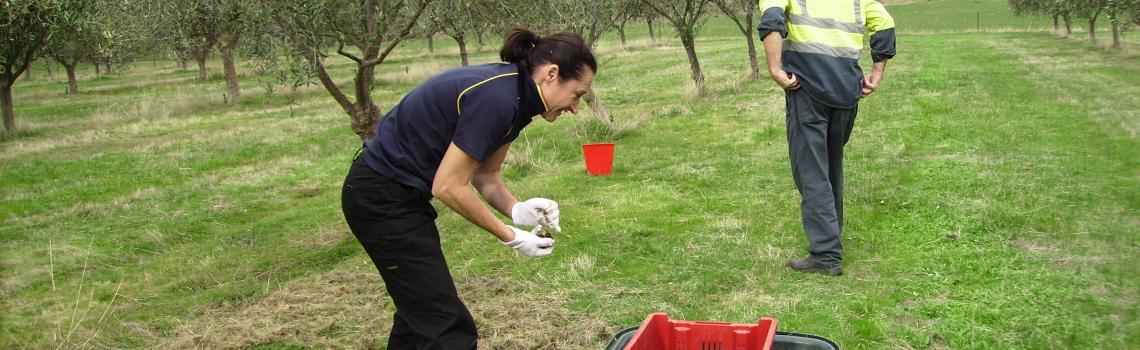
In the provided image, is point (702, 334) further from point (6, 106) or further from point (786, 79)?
point (6, 106)

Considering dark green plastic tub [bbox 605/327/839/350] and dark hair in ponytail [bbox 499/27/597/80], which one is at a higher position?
dark hair in ponytail [bbox 499/27/597/80]

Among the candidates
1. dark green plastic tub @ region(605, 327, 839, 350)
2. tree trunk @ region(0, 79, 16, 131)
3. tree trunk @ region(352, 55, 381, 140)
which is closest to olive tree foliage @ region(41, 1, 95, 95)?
tree trunk @ region(0, 79, 16, 131)

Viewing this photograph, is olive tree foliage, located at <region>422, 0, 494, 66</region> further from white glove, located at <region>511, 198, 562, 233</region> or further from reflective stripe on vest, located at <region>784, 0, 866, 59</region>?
white glove, located at <region>511, 198, 562, 233</region>

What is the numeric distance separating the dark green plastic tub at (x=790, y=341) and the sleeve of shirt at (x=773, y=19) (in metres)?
1.98

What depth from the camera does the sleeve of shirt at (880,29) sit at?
5.14m

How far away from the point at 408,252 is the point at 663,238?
339cm

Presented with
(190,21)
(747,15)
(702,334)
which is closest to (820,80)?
(702,334)

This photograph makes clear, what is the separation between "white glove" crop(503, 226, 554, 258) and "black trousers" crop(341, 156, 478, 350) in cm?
28

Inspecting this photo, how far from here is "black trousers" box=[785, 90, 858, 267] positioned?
5.08m

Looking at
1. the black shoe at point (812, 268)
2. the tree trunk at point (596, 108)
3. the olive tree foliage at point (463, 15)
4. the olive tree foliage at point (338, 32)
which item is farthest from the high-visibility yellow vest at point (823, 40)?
the tree trunk at point (596, 108)

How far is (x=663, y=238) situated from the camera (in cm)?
633

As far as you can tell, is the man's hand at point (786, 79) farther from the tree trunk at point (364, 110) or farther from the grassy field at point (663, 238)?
the tree trunk at point (364, 110)

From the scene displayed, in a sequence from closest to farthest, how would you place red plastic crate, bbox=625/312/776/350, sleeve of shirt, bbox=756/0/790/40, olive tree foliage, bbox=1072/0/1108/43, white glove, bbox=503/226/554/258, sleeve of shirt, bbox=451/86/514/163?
sleeve of shirt, bbox=451/86/514/163 → white glove, bbox=503/226/554/258 → red plastic crate, bbox=625/312/776/350 → sleeve of shirt, bbox=756/0/790/40 → olive tree foliage, bbox=1072/0/1108/43

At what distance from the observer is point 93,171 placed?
12539mm
